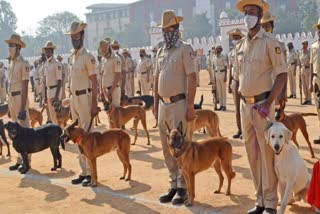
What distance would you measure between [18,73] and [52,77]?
2.64m

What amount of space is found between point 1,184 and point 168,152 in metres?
3.21

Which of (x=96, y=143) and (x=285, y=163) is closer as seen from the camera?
(x=285, y=163)

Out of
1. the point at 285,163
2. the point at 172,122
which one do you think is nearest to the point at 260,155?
the point at 285,163

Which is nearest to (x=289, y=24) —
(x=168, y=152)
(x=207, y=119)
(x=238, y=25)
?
(x=238, y=25)

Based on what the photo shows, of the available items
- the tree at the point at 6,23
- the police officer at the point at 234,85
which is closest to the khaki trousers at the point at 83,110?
the police officer at the point at 234,85

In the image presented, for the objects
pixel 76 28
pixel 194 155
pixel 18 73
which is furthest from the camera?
pixel 18 73

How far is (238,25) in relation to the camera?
3800 cm

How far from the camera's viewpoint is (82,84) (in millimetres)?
7586

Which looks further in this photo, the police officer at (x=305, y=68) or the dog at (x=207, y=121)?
the police officer at (x=305, y=68)

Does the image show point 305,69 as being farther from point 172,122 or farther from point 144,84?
point 172,122

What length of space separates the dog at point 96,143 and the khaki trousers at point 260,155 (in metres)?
2.63

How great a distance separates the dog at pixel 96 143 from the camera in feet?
23.5

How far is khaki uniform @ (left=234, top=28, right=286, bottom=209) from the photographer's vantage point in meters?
5.10

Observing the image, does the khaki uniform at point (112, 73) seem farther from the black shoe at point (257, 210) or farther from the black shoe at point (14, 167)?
the black shoe at point (257, 210)
